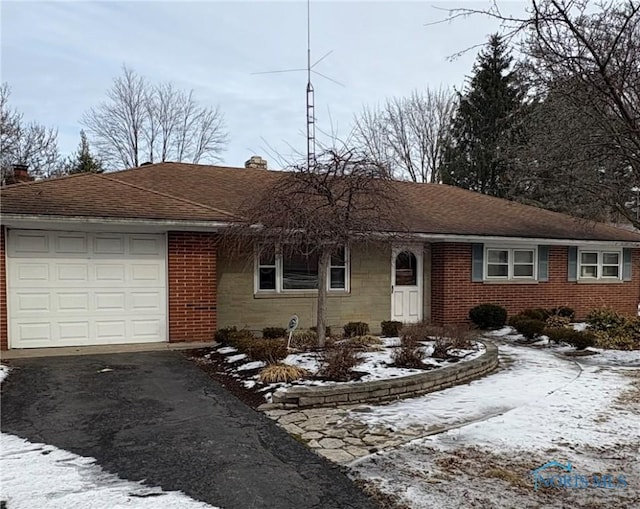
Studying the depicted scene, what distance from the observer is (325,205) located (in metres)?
7.78

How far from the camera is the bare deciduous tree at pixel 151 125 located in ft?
97.2

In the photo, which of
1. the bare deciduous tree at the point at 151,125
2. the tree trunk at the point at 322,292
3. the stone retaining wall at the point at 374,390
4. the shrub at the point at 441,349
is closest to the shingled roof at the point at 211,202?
the tree trunk at the point at 322,292

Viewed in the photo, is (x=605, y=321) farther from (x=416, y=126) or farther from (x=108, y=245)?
(x=416, y=126)

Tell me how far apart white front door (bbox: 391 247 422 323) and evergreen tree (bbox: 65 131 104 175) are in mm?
20299

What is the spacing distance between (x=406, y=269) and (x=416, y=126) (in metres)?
20.2

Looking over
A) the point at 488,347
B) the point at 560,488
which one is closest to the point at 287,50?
the point at 488,347

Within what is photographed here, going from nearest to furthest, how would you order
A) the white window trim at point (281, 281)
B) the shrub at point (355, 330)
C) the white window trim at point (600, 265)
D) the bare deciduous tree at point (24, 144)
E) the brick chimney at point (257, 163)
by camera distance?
the shrub at point (355, 330) → the white window trim at point (281, 281) → the white window trim at point (600, 265) → the brick chimney at point (257, 163) → the bare deciduous tree at point (24, 144)

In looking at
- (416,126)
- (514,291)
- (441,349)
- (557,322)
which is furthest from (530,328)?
(416,126)

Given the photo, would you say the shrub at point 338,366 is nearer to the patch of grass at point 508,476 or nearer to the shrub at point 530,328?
the patch of grass at point 508,476

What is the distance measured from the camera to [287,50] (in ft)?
44.4

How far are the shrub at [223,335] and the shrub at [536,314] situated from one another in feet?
24.7

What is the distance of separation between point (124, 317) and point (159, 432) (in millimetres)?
5028

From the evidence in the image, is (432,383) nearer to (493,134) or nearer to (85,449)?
(85,449)

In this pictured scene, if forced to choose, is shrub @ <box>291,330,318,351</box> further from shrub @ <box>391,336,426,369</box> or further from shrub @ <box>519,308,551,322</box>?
shrub @ <box>519,308,551,322</box>
